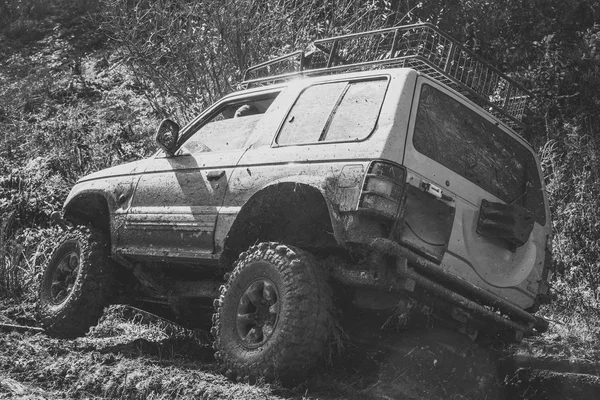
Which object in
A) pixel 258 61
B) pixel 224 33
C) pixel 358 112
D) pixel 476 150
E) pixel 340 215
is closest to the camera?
pixel 340 215

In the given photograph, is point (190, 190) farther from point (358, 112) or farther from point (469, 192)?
point (469, 192)

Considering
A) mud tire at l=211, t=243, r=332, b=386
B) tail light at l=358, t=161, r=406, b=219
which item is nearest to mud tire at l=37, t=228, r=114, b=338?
mud tire at l=211, t=243, r=332, b=386

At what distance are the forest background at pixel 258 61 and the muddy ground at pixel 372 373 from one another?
2088 millimetres

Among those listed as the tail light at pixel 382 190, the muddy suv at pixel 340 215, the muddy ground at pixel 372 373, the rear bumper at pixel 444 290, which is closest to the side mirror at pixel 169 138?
the muddy suv at pixel 340 215

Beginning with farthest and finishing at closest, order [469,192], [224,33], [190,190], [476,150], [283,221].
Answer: [224,33] → [190,190] → [283,221] → [476,150] → [469,192]

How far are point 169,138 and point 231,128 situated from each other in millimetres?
557

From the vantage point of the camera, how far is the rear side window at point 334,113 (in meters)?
5.11

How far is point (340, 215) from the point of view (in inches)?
189

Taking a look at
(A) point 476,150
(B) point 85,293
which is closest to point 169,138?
(B) point 85,293

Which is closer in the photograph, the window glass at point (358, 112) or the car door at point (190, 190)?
the window glass at point (358, 112)

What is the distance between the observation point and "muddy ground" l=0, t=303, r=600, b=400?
4859mm

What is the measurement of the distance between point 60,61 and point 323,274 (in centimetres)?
1148

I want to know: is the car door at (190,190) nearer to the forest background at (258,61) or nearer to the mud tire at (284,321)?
the mud tire at (284,321)

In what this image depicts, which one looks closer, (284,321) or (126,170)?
(284,321)
